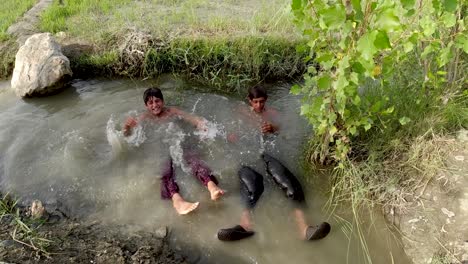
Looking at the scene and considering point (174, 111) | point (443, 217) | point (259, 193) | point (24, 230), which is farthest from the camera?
point (174, 111)

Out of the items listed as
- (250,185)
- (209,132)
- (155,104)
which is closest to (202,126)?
(209,132)

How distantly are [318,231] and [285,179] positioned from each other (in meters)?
0.69

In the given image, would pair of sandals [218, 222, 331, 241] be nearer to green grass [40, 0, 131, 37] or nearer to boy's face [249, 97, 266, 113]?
boy's face [249, 97, 266, 113]

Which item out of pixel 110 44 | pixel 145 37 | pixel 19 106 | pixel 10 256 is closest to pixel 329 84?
pixel 10 256

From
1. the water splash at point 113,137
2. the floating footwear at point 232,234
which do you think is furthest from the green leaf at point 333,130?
the water splash at point 113,137

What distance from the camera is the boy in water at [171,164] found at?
3.52 metres

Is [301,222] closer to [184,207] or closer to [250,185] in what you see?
[250,185]

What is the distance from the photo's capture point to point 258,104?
454 cm

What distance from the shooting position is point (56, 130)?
4.62 meters

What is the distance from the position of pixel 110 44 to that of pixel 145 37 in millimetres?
626

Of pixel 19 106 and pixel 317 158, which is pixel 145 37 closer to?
pixel 19 106

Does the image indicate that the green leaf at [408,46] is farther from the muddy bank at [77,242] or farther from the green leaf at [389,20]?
the muddy bank at [77,242]

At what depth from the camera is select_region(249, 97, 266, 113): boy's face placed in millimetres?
4488

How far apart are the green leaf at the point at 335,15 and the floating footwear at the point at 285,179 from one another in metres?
1.79
